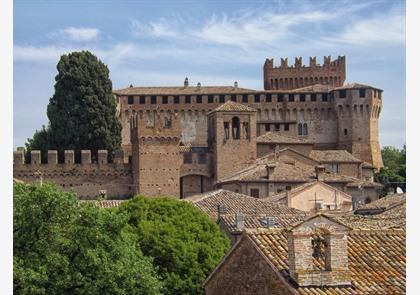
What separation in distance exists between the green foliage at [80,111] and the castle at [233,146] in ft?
6.43

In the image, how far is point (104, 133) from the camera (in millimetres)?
73875

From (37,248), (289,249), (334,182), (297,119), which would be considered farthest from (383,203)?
(297,119)

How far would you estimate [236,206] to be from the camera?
4325 cm

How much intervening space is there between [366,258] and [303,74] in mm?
84076

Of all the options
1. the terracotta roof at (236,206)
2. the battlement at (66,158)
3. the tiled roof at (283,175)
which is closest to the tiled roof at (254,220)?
the terracotta roof at (236,206)

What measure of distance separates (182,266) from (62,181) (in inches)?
1566

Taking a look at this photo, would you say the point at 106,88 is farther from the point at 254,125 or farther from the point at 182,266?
the point at 182,266

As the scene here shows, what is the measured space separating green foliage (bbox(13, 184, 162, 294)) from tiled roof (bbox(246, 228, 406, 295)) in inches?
197

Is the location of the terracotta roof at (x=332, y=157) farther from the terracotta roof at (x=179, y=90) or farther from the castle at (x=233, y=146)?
the terracotta roof at (x=179, y=90)

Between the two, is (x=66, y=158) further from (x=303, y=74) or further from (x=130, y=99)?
(x=303, y=74)

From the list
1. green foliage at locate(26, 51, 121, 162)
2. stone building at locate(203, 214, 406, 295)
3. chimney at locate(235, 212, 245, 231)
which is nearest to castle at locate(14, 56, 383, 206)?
green foliage at locate(26, 51, 121, 162)

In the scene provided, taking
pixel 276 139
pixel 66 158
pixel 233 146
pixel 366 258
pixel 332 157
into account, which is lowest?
pixel 366 258

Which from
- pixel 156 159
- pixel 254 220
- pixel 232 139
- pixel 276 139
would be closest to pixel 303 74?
pixel 276 139

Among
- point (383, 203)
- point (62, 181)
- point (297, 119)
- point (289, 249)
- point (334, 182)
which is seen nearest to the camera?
point (289, 249)
